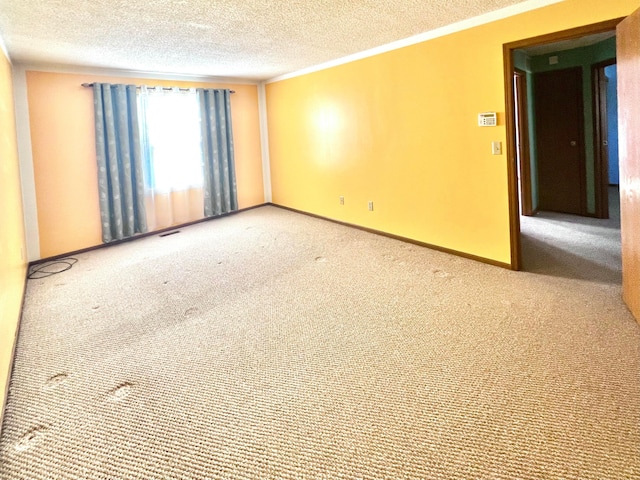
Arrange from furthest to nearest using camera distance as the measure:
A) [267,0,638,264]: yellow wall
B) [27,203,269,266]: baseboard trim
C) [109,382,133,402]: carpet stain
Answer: [27,203,269,266]: baseboard trim
[267,0,638,264]: yellow wall
[109,382,133,402]: carpet stain

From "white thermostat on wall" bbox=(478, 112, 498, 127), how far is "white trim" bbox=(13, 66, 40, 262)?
4.60 meters

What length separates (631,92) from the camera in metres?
2.37

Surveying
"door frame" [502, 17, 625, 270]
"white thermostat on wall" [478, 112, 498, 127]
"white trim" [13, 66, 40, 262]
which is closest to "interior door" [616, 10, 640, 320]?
"door frame" [502, 17, 625, 270]

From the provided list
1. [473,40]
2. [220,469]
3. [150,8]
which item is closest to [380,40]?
[473,40]

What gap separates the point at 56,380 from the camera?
85.2 inches

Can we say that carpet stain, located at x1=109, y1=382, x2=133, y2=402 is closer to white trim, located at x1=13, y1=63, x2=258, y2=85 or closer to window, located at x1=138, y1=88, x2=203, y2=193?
window, located at x1=138, y1=88, x2=203, y2=193

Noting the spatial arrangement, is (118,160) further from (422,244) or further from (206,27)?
(422,244)

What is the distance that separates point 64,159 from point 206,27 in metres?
2.52

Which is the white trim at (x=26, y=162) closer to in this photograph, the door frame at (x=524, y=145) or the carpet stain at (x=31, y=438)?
the carpet stain at (x=31, y=438)

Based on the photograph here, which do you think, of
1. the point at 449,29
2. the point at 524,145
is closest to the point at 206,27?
the point at 449,29

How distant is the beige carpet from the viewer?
5.08ft

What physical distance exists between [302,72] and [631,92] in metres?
4.12

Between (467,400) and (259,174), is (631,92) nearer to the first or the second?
(467,400)

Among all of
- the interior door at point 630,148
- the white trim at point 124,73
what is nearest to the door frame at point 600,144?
the interior door at point 630,148
